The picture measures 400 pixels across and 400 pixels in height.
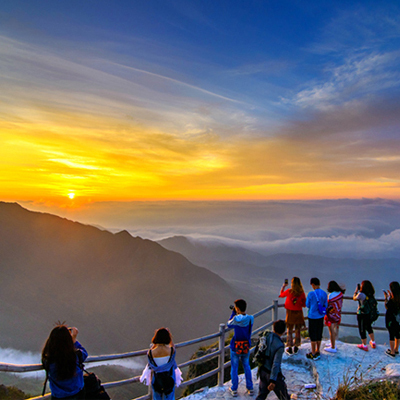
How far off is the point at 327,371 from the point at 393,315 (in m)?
2.18

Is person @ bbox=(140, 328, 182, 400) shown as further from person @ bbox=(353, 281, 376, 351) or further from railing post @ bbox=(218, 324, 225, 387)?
person @ bbox=(353, 281, 376, 351)

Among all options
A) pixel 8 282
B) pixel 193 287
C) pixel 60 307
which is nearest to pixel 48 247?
pixel 8 282

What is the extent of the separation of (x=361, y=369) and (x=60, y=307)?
6588 inches

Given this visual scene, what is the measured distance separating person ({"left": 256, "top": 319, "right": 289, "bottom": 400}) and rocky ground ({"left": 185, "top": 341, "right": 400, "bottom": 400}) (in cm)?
115

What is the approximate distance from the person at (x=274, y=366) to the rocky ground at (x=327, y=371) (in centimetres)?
115

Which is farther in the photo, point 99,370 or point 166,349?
point 99,370

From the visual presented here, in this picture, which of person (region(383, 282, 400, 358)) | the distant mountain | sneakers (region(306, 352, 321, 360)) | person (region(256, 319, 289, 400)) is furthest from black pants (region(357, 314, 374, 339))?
the distant mountain

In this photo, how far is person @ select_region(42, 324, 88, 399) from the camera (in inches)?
145

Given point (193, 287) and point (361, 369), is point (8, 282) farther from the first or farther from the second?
point (361, 369)

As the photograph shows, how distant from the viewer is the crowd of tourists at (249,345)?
12.3ft

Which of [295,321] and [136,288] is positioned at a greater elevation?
[295,321]

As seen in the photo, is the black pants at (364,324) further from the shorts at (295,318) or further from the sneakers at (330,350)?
the shorts at (295,318)

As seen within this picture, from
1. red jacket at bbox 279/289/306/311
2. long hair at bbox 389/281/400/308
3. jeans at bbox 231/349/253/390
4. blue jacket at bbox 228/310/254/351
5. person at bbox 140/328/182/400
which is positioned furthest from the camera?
red jacket at bbox 279/289/306/311

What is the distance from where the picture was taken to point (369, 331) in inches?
320
